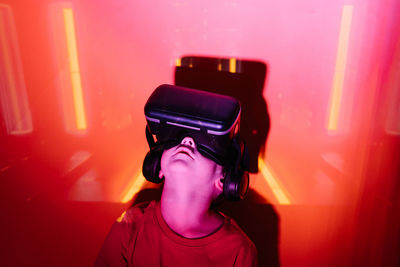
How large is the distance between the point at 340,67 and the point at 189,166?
2.78 ft

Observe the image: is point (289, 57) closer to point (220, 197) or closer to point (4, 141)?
point (220, 197)

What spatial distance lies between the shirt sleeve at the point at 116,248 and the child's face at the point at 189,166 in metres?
0.31

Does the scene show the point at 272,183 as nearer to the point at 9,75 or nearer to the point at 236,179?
the point at 236,179

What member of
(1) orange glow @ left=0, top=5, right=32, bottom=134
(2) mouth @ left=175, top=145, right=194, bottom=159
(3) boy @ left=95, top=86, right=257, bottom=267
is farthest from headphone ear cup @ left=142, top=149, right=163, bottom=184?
(1) orange glow @ left=0, top=5, right=32, bottom=134

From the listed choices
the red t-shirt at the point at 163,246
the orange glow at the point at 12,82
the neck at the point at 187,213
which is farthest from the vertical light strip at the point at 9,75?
the neck at the point at 187,213

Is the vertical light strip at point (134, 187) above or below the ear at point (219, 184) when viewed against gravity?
below

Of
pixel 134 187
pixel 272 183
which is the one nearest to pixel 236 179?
pixel 272 183

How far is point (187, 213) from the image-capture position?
3.46ft

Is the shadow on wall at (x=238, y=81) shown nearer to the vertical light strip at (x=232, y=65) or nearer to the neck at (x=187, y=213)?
the vertical light strip at (x=232, y=65)

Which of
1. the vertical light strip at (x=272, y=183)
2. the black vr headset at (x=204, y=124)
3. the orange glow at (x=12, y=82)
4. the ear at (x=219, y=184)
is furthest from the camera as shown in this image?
the vertical light strip at (x=272, y=183)

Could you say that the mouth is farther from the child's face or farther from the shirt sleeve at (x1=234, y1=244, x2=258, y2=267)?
the shirt sleeve at (x1=234, y1=244, x2=258, y2=267)

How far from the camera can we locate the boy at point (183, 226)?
3.33 ft

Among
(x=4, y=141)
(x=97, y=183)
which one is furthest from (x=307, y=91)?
(x=4, y=141)

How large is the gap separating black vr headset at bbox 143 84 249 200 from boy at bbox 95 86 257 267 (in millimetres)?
12
